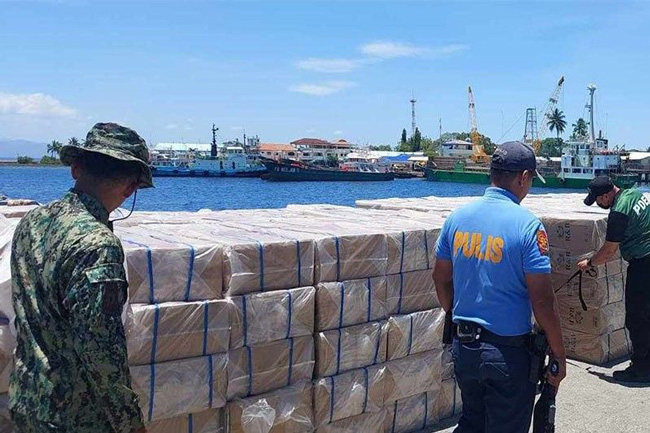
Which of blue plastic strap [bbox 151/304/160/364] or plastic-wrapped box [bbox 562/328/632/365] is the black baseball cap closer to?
blue plastic strap [bbox 151/304/160/364]

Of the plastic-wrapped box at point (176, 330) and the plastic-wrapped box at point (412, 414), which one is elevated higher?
the plastic-wrapped box at point (176, 330)

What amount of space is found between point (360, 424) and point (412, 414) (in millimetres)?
510

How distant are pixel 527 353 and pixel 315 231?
1800 mm

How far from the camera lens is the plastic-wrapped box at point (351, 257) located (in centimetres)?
414

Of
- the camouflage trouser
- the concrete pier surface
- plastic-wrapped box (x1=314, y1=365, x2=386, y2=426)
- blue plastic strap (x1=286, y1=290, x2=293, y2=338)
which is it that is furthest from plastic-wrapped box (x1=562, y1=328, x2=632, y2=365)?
the camouflage trouser

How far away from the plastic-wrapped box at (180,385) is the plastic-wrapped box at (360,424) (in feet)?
2.98

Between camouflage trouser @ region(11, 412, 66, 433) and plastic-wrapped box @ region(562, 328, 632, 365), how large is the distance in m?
5.34

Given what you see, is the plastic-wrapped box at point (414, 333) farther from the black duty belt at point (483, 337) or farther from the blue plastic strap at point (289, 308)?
the black duty belt at point (483, 337)

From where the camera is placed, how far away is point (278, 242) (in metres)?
3.92

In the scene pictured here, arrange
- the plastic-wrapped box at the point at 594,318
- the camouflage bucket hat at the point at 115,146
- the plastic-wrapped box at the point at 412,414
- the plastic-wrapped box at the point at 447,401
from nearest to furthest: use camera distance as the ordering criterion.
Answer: the camouflage bucket hat at the point at 115,146, the plastic-wrapped box at the point at 412,414, the plastic-wrapped box at the point at 447,401, the plastic-wrapped box at the point at 594,318

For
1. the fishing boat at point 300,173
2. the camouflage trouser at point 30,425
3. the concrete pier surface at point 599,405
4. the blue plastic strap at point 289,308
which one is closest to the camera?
the camouflage trouser at point 30,425

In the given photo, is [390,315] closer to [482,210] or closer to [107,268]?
[482,210]

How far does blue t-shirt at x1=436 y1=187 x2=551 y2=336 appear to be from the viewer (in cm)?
304

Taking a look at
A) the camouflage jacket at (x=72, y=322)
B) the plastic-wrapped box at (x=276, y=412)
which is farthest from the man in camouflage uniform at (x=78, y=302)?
the plastic-wrapped box at (x=276, y=412)
